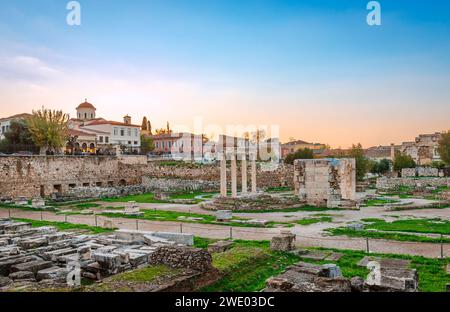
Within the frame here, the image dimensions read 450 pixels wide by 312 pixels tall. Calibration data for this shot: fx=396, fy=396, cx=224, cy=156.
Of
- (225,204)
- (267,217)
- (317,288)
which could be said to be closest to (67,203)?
(225,204)

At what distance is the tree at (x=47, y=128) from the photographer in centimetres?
4688

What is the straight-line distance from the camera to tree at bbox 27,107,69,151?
154ft

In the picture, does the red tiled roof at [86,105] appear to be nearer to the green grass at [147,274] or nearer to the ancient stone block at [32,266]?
the ancient stone block at [32,266]

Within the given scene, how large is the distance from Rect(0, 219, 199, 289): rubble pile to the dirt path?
9.30 feet

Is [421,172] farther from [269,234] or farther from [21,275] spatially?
[21,275]

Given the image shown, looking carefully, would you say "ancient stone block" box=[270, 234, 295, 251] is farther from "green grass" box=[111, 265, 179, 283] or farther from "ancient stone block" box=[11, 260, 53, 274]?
"ancient stone block" box=[11, 260, 53, 274]

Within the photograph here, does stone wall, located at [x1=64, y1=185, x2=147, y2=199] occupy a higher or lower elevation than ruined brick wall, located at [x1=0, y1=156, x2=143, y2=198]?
lower

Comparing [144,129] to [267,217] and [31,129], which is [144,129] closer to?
[31,129]

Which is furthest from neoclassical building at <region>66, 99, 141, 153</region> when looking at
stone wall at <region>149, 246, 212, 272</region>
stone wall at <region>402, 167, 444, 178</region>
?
stone wall at <region>149, 246, 212, 272</region>

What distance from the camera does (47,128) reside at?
47062mm

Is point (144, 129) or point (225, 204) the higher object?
point (144, 129)

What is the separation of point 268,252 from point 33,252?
7588 millimetres

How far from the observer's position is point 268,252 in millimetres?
12656

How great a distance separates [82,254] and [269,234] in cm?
786
